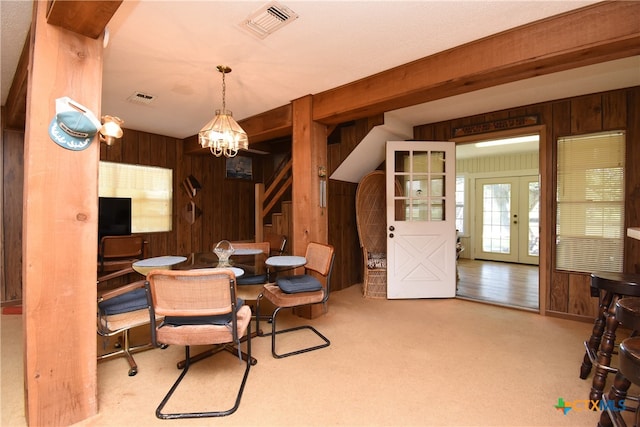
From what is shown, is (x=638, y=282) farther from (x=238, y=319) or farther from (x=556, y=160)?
(x=238, y=319)


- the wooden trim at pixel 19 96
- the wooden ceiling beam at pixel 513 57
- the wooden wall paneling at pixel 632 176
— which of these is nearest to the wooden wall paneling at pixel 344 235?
the wooden ceiling beam at pixel 513 57

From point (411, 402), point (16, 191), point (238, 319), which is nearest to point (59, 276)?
point (238, 319)

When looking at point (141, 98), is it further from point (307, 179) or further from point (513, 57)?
point (513, 57)

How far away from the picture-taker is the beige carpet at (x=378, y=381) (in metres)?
1.66

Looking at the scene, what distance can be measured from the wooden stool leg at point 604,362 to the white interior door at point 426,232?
2.09 metres

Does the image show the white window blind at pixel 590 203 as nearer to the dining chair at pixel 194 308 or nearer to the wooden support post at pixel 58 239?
the dining chair at pixel 194 308

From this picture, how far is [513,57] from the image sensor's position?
2.02m

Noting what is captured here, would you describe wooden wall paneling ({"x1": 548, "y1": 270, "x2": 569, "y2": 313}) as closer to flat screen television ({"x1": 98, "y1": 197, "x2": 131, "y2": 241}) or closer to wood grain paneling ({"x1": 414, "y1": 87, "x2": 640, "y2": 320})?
wood grain paneling ({"x1": 414, "y1": 87, "x2": 640, "y2": 320})

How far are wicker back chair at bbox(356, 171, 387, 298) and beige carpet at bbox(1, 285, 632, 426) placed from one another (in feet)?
3.94

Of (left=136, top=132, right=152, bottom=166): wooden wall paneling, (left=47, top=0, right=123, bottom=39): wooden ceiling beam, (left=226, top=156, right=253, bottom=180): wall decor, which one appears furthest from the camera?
(left=226, top=156, right=253, bottom=180): wall decor

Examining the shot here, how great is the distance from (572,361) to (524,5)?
2.57 meters

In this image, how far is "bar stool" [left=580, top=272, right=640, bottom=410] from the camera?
172 centimetres

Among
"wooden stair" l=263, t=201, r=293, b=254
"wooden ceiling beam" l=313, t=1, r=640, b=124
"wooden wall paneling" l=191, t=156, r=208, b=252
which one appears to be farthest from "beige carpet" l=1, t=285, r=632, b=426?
"wooden wall paneling" l=191, t=156, r=208, b=252

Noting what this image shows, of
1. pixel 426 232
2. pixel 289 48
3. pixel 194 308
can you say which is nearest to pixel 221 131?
pixel 289 48
